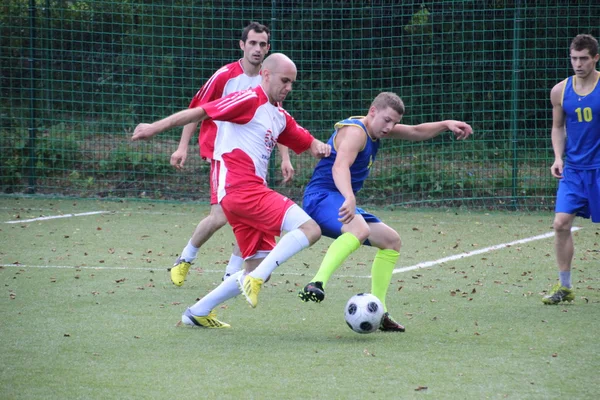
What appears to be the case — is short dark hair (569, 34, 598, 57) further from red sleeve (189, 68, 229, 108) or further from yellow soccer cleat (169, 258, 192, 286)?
yellow soccer cleat (169, 258, 192, 286)

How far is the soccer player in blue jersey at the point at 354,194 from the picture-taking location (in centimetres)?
532

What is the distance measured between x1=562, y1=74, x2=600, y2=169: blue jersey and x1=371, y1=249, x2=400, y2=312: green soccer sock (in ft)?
5.58

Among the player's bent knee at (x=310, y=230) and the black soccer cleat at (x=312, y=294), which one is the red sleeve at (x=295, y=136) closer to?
the player's bent knee at (x=310, y=230)

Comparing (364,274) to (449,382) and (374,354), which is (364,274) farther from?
(449,382)

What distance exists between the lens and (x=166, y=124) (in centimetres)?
495

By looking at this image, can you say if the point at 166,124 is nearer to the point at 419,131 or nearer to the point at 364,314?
the point at 364,314

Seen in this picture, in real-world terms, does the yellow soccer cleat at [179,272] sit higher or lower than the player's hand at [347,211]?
lower

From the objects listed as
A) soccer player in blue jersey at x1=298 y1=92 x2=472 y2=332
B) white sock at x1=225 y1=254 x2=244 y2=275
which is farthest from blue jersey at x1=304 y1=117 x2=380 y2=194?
white sock at x1=225 y1=254 x2=244 y2=275

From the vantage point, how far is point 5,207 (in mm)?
11664

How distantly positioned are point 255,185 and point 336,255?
2.17ft

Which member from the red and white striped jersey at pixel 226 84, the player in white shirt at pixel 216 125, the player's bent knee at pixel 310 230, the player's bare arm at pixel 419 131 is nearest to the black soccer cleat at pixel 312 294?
the player's bent knee at pixel 310 230

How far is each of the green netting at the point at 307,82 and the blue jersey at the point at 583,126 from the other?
19.4 feet

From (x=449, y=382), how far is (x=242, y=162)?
2.00 meters

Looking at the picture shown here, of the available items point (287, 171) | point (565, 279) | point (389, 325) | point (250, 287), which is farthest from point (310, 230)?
point (565, 279)
